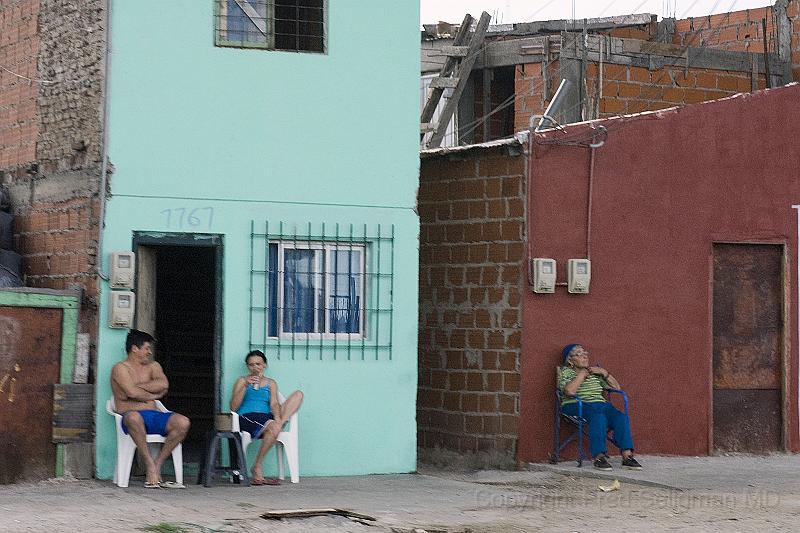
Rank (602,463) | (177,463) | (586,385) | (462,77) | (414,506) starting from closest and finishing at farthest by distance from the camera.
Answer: (414,506) < (177,463) < (602,463) < (586,385) < (462,77)

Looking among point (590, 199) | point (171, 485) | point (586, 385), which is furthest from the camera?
point (590, 199)

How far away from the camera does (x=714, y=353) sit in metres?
13.8

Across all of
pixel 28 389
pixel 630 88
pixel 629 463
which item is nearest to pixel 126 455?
pixel 28 389

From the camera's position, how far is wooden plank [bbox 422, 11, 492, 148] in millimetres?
17094

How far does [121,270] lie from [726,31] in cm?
1076

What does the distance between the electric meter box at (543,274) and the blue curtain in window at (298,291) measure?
2.11 m

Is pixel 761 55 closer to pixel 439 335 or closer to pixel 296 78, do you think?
pixel 439 335

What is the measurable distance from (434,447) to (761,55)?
7.55 m

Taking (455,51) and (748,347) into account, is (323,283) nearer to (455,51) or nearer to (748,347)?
(748,347)

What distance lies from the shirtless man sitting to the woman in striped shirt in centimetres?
361

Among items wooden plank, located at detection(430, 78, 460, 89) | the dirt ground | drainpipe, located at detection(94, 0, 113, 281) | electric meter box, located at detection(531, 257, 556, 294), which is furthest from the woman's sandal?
wooden plank, located at detection(430, 78, 460, 89)

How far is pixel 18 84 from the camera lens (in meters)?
13.4

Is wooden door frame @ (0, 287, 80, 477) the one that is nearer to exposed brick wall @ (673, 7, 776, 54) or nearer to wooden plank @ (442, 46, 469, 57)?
wooden plank @ (442, 46, 469, 57)

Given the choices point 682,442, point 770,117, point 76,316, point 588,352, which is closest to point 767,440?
point 682,442
